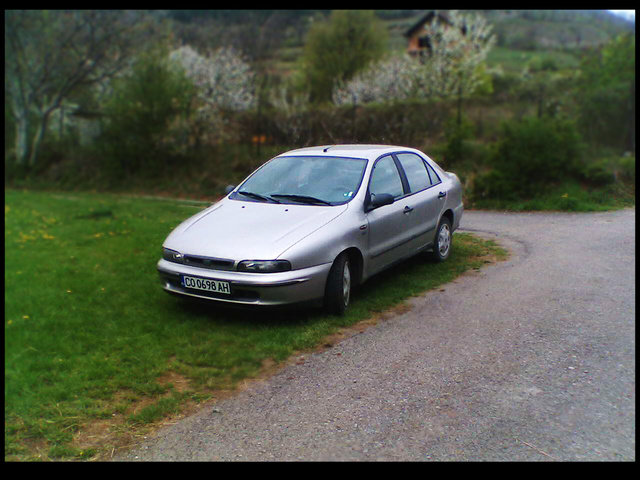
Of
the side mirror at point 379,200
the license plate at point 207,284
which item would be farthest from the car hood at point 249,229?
the side mirror at point 379,200

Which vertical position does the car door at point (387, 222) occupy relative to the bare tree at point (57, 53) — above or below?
below

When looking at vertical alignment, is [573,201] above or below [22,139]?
below

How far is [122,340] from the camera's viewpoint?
17.4 ft

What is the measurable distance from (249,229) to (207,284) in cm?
72

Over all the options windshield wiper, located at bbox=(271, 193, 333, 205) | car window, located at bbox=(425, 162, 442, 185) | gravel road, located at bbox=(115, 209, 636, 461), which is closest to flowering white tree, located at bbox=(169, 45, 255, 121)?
car window, located at bbox=(425, 162, 442, 185)

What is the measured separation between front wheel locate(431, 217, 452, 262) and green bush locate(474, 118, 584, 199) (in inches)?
145

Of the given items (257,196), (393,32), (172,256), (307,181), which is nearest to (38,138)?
(257,196)

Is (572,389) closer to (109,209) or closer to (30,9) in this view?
(109,209)

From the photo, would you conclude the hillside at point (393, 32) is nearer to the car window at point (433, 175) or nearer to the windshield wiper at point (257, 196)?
the car window at point (433, 175)

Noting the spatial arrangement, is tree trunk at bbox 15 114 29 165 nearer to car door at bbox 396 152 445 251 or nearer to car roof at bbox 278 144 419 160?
car roof at bbox 278 144 419 160

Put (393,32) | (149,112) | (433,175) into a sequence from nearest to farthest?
(433,175), (149,112), (393,32)

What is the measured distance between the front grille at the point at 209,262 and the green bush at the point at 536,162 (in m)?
7.38

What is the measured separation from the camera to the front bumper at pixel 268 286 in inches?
212

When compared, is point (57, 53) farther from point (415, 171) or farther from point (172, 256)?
point (172, 256)
